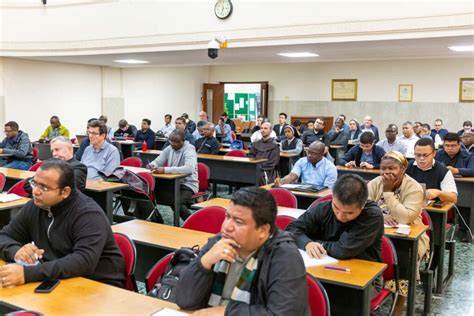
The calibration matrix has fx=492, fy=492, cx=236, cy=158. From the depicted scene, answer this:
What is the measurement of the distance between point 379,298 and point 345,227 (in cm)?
46

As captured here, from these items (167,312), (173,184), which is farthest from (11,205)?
(167,312)

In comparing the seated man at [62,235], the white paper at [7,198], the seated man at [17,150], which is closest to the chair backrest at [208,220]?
the seated man at [62,235]

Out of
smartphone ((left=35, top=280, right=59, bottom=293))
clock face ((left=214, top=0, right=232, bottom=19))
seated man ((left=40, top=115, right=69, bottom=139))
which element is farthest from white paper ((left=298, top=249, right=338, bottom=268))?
seated man ((left=40, top=115, right=69, bottom=139))

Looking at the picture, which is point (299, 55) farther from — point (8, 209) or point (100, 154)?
point (8, 209)

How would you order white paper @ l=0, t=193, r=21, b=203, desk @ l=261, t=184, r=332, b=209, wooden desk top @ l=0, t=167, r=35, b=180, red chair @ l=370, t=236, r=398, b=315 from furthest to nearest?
wooden desk top @ l=0, t=167, r=35, b=180
desk @ l=261, t=184, r=332, b=209
white paper @ l=0, t=193, r=21, b=203
red chair @ l=370, t=236, r=398, b=315

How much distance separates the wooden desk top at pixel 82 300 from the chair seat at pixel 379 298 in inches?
50.1

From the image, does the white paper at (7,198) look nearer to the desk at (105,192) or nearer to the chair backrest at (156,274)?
the desk at (105,192)

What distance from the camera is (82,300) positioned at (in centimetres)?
210

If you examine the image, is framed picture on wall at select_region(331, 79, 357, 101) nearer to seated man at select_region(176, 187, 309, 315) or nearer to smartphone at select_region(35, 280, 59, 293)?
seated man at select_region(176, 187, 309, 315)

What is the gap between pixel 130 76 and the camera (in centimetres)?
1489

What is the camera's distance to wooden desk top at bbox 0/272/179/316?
1.99 metres

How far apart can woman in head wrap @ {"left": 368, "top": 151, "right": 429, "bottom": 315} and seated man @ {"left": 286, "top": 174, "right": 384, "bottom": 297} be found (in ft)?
2.46

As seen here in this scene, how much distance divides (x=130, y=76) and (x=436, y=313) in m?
12.6

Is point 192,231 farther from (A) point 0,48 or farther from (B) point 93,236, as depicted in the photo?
(A) point 0,48
